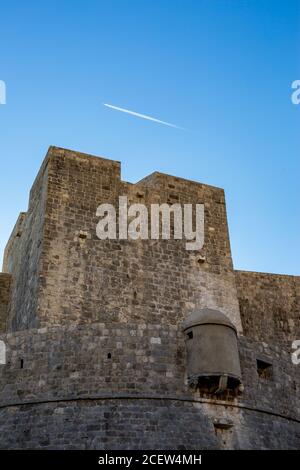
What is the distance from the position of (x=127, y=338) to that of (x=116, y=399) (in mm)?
1269

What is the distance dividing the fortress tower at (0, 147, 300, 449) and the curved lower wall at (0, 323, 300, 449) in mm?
21

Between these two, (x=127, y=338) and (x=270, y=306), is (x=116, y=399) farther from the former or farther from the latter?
(x=270, y=306)

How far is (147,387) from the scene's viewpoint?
478 inches

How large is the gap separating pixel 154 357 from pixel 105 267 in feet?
14.1

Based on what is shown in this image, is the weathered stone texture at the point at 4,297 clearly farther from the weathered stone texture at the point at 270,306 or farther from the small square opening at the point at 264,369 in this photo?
the small square opening at the point at 264,369

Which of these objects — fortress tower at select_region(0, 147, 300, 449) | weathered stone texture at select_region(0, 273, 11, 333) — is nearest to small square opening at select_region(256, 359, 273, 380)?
fortress tower at select_region(0, 147, 300, 449)

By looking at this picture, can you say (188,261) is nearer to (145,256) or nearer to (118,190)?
(145,256)

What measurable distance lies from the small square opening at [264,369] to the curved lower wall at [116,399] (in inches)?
26.7

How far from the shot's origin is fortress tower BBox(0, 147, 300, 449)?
38.6 feet

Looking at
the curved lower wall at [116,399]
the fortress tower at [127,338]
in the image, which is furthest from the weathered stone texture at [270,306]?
the curved lower wall at [116,399]

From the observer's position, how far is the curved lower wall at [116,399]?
453 inches

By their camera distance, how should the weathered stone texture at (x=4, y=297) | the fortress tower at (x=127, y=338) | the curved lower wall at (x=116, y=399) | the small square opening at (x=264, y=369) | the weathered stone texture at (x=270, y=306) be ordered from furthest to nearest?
the weathered stone texture at (x=270, y=306) < the weathered stone texture at (x=4, y=297) < the small square opening at (x=264, y=369) < the fortress tower at (x=127, y=338) < the curved lower wall at (x=116, y=399)

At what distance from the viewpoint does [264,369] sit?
14000 millimetres

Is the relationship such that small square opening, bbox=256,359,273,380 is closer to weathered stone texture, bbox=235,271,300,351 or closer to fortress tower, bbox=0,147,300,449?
fortress tower, bbox=0,147,300,449
